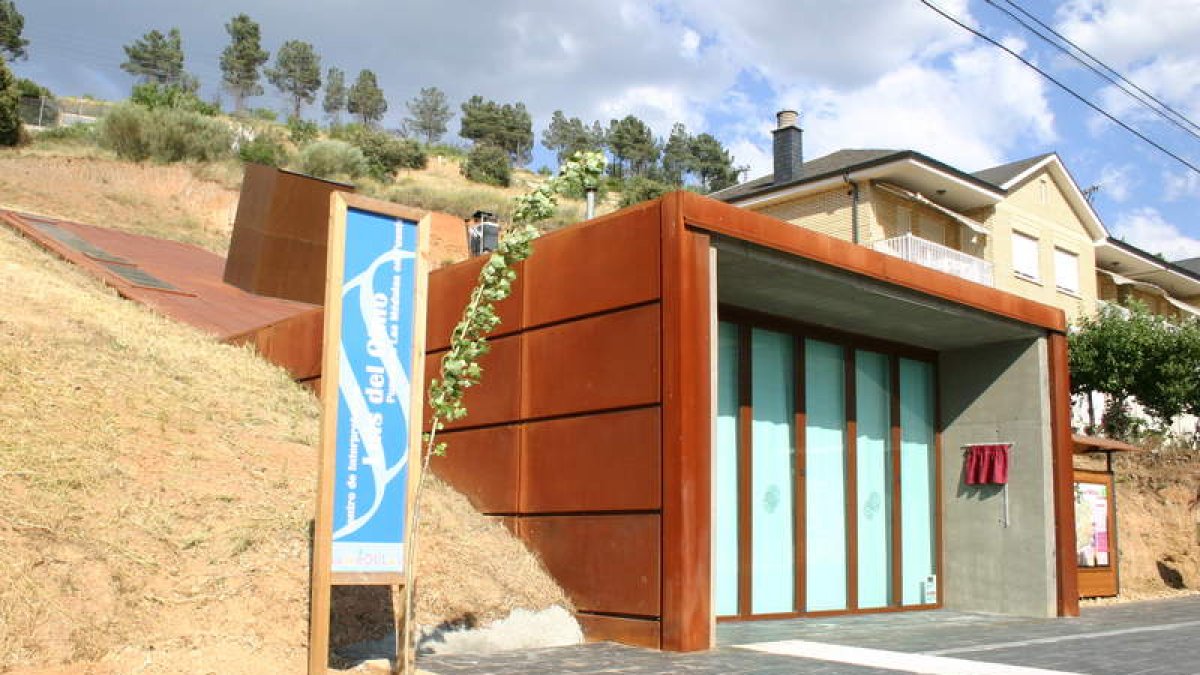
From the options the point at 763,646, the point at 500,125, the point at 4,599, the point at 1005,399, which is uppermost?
the point at 500,125

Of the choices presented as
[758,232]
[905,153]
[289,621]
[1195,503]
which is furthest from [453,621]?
[905,153]

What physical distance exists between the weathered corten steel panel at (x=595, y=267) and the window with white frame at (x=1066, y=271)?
27697mm

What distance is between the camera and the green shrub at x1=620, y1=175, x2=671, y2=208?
65312 millimetres

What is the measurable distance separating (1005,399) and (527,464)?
6963 mm

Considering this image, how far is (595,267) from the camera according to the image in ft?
30.5

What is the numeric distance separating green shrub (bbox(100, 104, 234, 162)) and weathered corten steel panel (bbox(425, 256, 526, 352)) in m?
36.6

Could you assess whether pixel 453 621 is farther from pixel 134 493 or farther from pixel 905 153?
pixel 905 153

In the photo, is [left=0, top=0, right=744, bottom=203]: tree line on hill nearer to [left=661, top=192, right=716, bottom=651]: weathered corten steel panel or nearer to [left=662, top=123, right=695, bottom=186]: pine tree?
[left=662, top=123, right=695, bottom=186]: pine tree

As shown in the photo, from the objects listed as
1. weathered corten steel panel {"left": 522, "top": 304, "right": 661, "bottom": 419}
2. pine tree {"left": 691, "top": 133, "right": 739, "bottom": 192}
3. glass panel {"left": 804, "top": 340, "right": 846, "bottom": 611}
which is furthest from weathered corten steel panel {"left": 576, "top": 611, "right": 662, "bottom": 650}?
pine tree {"left": 691, "top": 133, "right": 739, "bottom": 192}

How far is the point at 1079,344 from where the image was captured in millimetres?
27250

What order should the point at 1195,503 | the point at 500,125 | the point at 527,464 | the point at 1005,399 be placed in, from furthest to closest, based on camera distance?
the point at 500,125 < the point at 1195,503 < the point at 1005,399 < the point at 527,464

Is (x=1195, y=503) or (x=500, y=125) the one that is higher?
(x=500, y=125)

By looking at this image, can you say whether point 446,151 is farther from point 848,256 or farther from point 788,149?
point 848,256

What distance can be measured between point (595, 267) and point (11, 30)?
83.4 m
